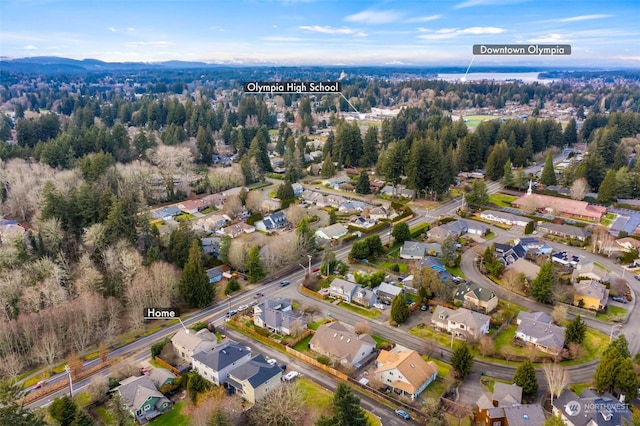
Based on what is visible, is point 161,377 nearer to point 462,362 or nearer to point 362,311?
point 362,311

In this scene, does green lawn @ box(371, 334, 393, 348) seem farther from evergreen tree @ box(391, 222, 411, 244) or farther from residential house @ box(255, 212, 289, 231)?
residential house @ box(255, 212, 289, 231)

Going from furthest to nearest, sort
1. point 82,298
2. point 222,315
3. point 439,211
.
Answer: point 439,211, point 222,315, point 82,298

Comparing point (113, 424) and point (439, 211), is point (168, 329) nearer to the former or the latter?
point (113, 424)

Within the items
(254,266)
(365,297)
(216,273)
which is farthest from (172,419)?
(216,273)

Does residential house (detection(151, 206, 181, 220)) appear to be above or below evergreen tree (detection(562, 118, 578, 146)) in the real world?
below

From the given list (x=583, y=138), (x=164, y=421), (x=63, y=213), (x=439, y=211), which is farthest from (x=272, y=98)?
(x=164, y=421)

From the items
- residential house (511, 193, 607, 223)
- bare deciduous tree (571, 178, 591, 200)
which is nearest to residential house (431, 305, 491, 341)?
residential house (511, 193, 607, 223)

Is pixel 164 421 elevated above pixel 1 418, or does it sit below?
below
